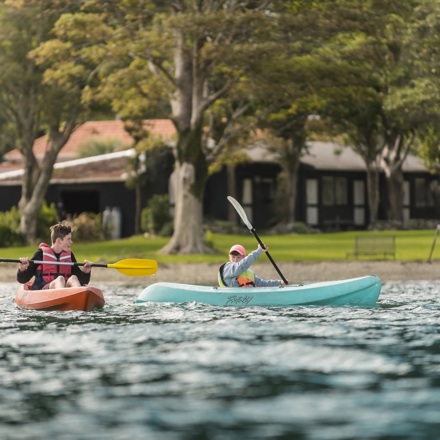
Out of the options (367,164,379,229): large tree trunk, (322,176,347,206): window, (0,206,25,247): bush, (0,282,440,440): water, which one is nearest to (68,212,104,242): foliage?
(0,206,25,247): bush

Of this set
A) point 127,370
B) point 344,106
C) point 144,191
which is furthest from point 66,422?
point 144,191

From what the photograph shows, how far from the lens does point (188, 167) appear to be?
35906 millimetres

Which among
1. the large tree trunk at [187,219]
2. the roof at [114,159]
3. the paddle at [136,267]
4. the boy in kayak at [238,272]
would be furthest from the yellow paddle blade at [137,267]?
the roof at [114,159]

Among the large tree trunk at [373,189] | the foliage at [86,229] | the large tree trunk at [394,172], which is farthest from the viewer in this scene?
the large tree trunk at [373,189]

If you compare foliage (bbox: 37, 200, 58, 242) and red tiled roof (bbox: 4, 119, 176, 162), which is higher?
red tiled roof (bbox: 4, 119, 176, 162)

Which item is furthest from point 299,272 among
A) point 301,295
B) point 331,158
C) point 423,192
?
point 423,192

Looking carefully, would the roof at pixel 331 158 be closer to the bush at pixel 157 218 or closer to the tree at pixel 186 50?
the bush at pixel 157 218

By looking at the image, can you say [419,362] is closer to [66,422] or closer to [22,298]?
[66,422]

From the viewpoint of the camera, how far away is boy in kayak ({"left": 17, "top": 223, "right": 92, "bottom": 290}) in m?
19.2

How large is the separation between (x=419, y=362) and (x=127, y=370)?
3.06 meters

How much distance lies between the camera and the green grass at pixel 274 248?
33.4 meters

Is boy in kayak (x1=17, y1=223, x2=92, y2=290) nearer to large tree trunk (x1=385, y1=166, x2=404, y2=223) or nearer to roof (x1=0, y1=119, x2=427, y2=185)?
roof (x1=0, y1=119, x2=427, y2=185)

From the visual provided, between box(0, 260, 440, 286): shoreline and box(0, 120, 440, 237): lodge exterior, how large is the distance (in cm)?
1665

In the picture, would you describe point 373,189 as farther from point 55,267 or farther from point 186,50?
point 55,267
